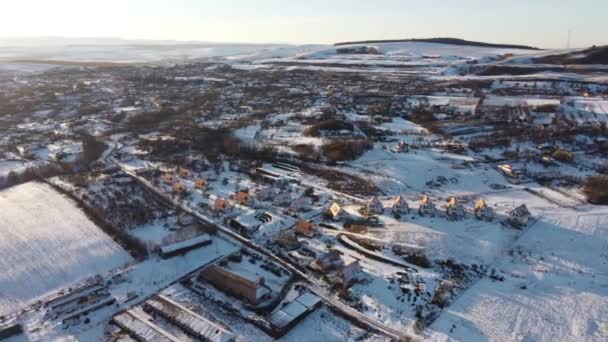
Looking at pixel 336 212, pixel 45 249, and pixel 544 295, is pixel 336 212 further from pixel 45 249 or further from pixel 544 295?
pixel 45 249

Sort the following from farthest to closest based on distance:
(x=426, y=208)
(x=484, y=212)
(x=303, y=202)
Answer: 1. (x=303, y=202)
2. (x=426, y=208)
3. (x=484, y=212)

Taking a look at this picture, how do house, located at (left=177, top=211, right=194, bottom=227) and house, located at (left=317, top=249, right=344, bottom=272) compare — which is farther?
house, located at (left=177, top=211, right=194, bottom=227)

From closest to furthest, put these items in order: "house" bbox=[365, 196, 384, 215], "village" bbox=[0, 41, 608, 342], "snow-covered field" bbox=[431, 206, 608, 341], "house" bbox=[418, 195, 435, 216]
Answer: "snow-covered field" bbox=[431, 206, 608, 341] → "village" bbox=[0, 41, 608, 342] → "house" bbox=[418, 195, 435, 216] → "house" bbox=[365, 196, 384, 215]

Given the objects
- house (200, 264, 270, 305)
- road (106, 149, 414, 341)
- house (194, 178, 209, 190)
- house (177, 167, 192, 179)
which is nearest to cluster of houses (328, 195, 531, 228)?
road (106, 149, 414, 341)

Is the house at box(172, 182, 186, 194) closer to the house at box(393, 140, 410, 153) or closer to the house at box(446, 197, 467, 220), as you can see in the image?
the house at box(446, 197, 467, 220)

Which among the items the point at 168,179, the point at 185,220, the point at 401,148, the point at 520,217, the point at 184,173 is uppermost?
the point at 401,148

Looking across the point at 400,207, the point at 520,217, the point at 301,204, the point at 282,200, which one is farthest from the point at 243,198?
the point at 520,217

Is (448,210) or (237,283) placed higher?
(448,210)

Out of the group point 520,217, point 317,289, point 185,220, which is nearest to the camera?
point 317,289

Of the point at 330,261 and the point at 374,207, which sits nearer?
the point at 330,261
